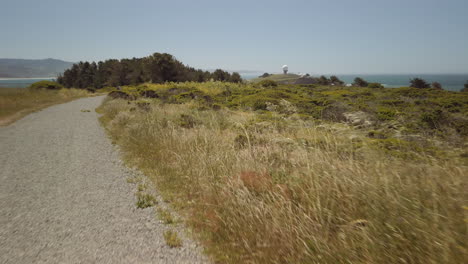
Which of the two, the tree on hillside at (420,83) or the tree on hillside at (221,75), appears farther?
the tree on hillside at (221,75)

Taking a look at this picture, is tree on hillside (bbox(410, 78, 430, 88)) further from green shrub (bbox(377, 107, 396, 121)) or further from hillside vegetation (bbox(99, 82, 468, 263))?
hillside vegetation (bbox(99, 82, 468, 263))

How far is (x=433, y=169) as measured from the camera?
254 centimetres

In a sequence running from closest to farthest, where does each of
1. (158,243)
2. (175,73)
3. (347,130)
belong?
(158,243)
(347,130)
(175,73)

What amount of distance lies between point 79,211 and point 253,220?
9.47ft

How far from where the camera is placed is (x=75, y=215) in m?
3.55

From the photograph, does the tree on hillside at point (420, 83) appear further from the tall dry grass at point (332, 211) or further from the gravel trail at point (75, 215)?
the gravel trail at point (75, 215)

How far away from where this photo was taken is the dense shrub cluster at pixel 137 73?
1794 inches

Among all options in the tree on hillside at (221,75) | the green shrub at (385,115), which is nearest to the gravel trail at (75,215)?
the green shrub at (385,115)

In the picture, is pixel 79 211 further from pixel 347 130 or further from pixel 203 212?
pixel 347 130

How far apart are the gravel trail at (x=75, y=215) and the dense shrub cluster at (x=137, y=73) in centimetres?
3519

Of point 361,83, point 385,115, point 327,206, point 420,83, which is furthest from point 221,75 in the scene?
point 327,206

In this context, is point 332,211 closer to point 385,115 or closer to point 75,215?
point 75,215

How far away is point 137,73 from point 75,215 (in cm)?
5693

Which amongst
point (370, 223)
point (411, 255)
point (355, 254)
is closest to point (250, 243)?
point (355, 254)
